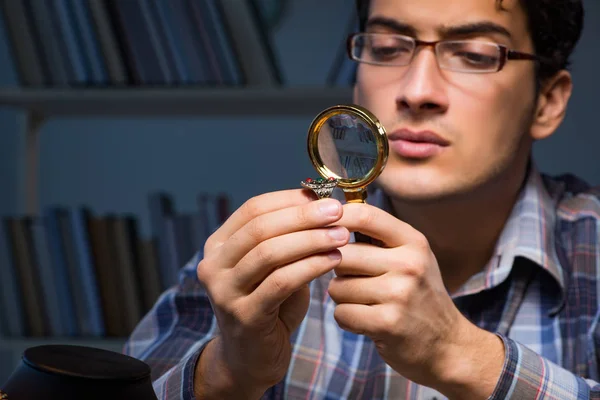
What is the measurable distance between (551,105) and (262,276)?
0.94 m

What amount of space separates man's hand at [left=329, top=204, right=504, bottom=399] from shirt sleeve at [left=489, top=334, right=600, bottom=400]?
37 mm

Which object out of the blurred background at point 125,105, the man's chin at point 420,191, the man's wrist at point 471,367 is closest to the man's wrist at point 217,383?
the man's wrist at point 471,367

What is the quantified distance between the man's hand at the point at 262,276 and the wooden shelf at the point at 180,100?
1.27 meters

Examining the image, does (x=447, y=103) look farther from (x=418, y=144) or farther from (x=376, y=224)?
(x=376, y=224)

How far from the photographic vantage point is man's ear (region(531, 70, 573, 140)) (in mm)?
1678

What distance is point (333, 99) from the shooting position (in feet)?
7.80

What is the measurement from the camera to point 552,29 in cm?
163

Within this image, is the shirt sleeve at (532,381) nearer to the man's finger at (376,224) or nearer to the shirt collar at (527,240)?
the man's finger at (376,224)

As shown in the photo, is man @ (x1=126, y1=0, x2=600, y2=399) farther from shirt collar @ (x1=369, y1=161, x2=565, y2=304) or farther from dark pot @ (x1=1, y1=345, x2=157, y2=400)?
dark pot @ (x1=1, y1=345, x2=157, y2=400)

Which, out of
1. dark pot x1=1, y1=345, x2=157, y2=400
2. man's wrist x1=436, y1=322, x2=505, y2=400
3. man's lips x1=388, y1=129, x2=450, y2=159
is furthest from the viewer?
man's lips x1=388, y1=129, x2=450, y2=159

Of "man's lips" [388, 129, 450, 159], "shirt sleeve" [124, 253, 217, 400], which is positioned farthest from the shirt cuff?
"man's lips" [388, 129, 450, 159]

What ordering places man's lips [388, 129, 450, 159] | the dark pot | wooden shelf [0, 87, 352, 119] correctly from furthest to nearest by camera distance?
wooden shelf [0, 87, 352, 119] → man's lips [388, 129, 450, 159] → the dark pot

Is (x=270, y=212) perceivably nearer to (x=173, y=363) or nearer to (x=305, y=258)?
(x=305, y=258)

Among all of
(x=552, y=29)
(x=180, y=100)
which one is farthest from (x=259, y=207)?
(x=180, y=100)
